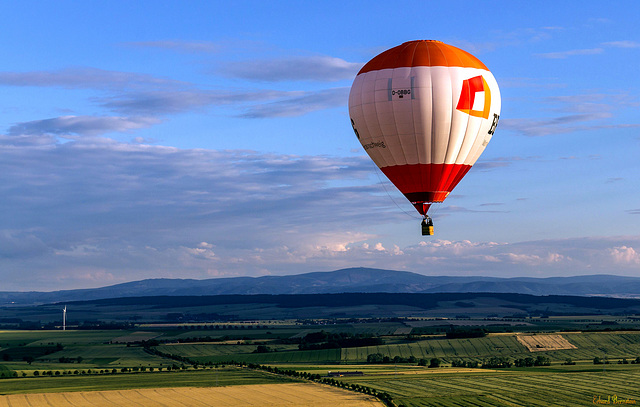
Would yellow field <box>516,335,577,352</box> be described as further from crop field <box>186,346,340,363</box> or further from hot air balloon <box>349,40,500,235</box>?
hot air balloon <box>349,40,500,235</box>

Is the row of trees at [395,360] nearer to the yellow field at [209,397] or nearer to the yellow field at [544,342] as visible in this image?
the yellow field at [544,342]

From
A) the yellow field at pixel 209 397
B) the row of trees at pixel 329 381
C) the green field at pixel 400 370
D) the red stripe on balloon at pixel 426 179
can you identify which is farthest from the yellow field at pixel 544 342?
the red stripe on balloon at pixel 426 179

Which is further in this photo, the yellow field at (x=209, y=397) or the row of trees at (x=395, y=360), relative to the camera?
the row of trees at (x=395, y=360)

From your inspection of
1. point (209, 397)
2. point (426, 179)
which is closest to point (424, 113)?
point (426, 179)

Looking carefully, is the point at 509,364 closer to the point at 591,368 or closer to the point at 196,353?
the point at 591,368

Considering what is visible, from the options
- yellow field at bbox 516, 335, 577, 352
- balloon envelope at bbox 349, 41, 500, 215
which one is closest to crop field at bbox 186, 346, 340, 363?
yellow field at bbox 516, 335, 577, 352

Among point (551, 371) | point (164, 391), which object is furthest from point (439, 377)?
point (164, 391)

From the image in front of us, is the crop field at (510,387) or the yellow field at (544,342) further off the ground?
the yellow field at (544,342)
